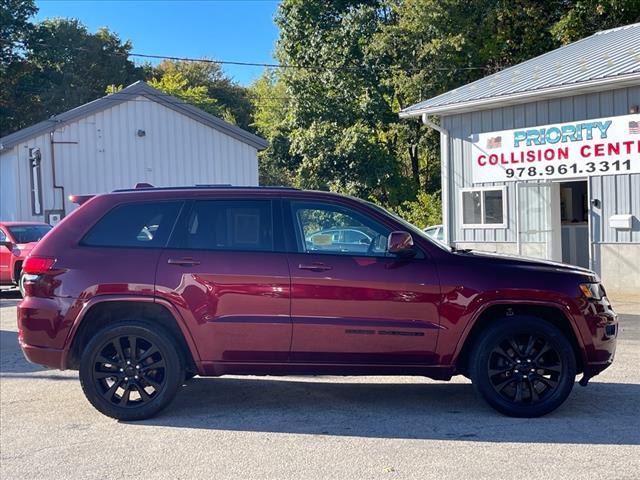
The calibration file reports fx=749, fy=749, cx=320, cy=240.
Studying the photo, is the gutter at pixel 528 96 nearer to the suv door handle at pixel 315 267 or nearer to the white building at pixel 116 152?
the suv door handle at pixel 315 267

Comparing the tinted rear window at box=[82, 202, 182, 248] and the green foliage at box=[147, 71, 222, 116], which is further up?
the green foliage at box=[147, 71, 222, 116]

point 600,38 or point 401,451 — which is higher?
point 600,38

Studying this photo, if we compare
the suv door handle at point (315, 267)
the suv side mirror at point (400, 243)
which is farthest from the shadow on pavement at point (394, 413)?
the suv side mirror at point (400, 243)

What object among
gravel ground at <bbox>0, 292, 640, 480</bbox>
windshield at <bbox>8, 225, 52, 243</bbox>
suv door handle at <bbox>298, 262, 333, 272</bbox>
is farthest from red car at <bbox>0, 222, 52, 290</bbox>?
suv door handle at <bbox>298, 262, 333, 272</bbox>

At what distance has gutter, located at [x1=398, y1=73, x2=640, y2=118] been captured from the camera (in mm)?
13656

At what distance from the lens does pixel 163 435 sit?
598 centimetres

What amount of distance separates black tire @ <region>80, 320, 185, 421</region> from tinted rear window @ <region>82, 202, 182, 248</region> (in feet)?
2.26

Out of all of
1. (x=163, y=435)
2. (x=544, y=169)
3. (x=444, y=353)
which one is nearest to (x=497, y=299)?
(x=444, y=353)

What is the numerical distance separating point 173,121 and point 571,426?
22455 mm

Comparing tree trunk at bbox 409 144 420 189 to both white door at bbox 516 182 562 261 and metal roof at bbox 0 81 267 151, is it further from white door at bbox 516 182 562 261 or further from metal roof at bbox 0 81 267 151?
white door at bbox 516 182 562 261

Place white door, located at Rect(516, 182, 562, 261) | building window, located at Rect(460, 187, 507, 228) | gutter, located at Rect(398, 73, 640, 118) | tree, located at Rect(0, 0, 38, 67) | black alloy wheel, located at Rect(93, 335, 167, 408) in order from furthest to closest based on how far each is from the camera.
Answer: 1. tree, located at Rect(0, 0, 38, 67)
2. building window, located at Rect(460, 187, 507, 228)
3. white door, located at Rect(516, 182, 562, 261)
4. gutter, located at Rect(398, 73, 640, 118)
5. black alloy wheel, located at Rect(93, 335, 167, 408)

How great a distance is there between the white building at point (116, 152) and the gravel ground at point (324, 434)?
1754 centimetres

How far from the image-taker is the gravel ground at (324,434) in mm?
5117

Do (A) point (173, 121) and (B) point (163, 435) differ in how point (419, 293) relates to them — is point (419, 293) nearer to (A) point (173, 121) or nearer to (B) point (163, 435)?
(B) point (163, 435)
